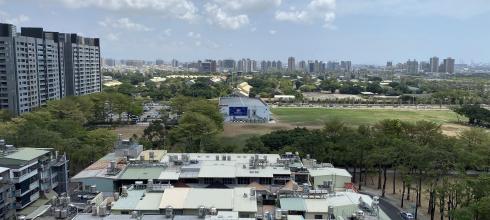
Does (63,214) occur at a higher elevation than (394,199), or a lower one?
higher

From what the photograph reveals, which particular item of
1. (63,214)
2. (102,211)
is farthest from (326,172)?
(63,214)

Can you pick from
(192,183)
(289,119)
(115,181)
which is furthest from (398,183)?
(289,119)

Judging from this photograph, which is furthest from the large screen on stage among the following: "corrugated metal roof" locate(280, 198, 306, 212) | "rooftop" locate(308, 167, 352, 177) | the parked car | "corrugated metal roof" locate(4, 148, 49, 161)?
"corrugated metal roof" locate(280, 198, 306, 212)

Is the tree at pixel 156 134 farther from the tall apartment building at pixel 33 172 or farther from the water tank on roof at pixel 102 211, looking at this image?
the water tank on roof at pixel 102 211

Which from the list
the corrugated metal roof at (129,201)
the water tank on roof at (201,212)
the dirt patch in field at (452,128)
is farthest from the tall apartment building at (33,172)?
the dirt patch in field at (452,128)

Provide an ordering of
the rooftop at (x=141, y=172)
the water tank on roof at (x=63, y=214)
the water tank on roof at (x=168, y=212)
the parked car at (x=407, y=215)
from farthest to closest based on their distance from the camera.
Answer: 1. the parked car at (x=407, y=215)
2. the rooftop at (x=141, y=172)
3. the water tank on roof at (x=63, y=214)
4. the water tank on roof at (x=168, y=212)

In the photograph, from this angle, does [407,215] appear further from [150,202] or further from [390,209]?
[150,202]
